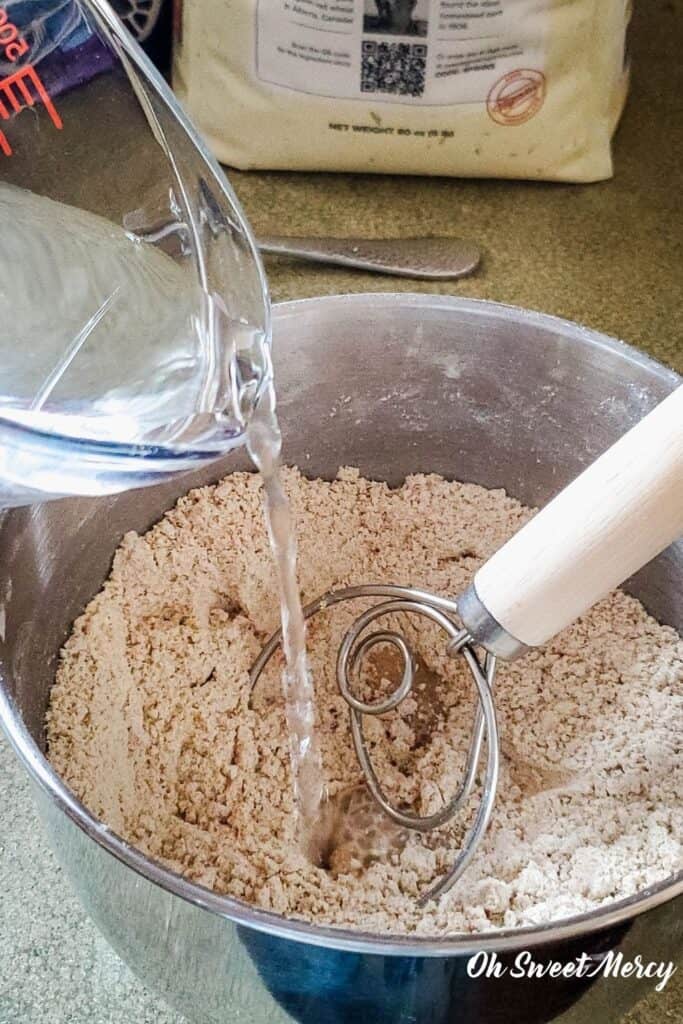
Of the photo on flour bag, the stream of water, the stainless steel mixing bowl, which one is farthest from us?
the photo on flour bag

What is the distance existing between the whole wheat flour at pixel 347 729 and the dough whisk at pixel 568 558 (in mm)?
29

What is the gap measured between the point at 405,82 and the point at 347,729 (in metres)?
0.51

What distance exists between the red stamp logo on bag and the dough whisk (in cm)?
48

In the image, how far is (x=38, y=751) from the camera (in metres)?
0.43

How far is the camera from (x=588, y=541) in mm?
472

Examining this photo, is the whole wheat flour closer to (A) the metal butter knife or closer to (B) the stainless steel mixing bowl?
(B) the stainless steel mixing bowl

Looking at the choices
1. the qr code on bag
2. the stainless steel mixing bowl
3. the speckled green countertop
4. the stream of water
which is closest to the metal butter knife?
the speckled green countertop

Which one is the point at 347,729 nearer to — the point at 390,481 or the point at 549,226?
the point at 390,481

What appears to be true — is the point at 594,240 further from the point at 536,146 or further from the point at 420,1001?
the point at 420,1001

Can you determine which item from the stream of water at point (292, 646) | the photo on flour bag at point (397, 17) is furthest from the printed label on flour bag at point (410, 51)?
the stream of water at point (292, 646)

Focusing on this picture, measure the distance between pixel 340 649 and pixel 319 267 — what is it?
14.8 inches

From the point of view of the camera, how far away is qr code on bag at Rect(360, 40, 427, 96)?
86 centimetres

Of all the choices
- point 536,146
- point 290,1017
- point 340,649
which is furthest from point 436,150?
point 290,1017

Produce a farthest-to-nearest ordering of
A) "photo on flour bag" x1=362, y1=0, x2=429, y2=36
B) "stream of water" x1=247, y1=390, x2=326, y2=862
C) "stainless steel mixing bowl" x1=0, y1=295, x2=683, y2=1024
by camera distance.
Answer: "photo on flour bag" x1=362, y1=0, x2=429, y2=36 < "stream of water" x1=247, y1=390, x2=326, y2=862 < "stainless steel mixing bowl" x1=0, y1=295, x2=683, y2=1024
